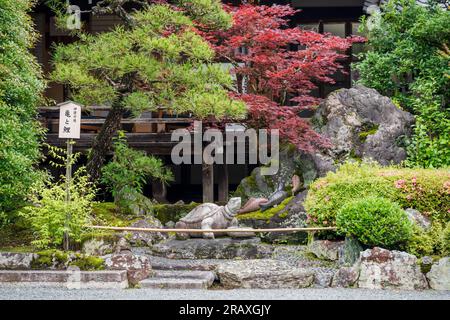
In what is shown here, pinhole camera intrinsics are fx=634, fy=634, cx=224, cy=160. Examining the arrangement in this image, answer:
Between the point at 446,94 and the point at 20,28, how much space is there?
28.7ft

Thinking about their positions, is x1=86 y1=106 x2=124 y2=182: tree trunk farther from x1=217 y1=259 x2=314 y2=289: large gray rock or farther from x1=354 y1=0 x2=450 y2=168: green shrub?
x1=354 y1=0 x2=450 y2=168: green shrub

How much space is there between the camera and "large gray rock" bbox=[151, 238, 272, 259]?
10273 millimetres

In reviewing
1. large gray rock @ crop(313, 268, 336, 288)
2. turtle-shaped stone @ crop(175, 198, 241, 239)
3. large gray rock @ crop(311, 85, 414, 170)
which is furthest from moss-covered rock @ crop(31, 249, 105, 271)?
large gray rock @ crop(311, 85, 414, 170)

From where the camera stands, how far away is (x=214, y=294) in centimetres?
767

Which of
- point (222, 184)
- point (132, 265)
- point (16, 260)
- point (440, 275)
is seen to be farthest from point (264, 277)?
point (222, 184)

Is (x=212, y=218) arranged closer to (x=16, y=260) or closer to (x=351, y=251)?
(x=351, y=251)

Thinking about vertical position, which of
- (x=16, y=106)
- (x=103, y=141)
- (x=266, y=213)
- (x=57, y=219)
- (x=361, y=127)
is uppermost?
(x=16, y=106)

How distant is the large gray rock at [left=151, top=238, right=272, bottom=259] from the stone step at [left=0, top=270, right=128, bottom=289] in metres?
2.07

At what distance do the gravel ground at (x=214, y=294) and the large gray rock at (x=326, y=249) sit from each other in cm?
160

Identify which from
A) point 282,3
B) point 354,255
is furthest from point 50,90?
point 354,255

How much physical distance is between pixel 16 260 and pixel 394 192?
560cm

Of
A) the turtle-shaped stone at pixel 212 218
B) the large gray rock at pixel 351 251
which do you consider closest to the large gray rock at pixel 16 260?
the turtle-shaped stone at pixel 212 218

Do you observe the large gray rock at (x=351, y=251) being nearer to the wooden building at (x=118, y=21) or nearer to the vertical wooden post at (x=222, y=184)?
the vertical wooden post at (x=222, y=184)

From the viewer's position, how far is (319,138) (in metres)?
12.6
